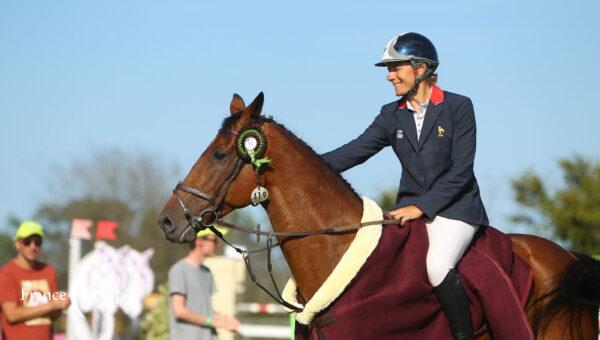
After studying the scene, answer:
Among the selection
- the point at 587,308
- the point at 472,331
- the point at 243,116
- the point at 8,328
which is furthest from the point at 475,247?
the point at 8,328

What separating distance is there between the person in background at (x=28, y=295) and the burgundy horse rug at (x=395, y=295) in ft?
11.5

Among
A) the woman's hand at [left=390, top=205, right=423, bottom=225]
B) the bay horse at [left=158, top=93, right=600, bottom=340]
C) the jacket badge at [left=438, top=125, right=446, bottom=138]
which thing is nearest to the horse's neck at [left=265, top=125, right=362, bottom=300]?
the bay horse at [left=158, top=93, right=600, bottom=340]

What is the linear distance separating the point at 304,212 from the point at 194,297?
411 cm

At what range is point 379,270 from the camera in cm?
582

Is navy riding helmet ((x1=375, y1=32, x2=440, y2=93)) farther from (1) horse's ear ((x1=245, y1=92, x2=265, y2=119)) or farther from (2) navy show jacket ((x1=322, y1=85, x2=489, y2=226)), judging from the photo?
(1) horse's ear ((x1=245, y1=92, x2=265, y2=119))

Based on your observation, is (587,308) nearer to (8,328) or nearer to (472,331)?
(472,331)

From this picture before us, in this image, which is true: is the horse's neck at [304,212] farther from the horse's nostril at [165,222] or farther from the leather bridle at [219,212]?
the horse's nostril at [165,222]

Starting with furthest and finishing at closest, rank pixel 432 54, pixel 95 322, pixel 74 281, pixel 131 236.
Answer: pixel 131 236 → pixel 95 322 → pixel 74 281 → pixel 432 54

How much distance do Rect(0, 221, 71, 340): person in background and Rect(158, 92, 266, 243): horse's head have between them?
10.9 ft

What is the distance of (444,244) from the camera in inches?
236

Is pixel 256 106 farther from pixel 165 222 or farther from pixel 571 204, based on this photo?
pixel 571 204

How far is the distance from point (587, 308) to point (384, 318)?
191 centimetres

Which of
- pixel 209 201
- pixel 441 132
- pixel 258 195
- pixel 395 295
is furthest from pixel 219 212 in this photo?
pixel 441 132

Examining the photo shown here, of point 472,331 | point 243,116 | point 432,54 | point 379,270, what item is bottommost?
point 472,331
